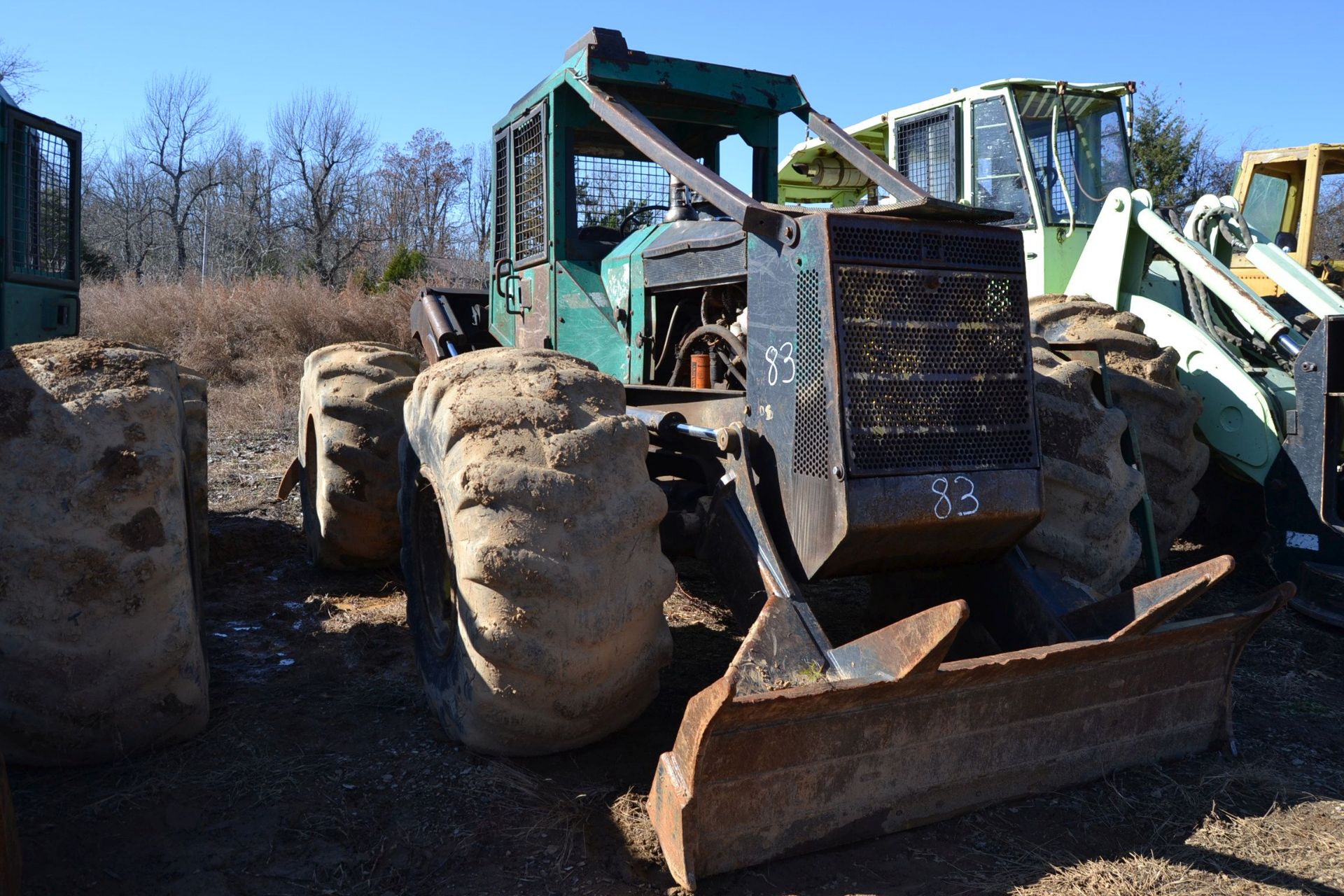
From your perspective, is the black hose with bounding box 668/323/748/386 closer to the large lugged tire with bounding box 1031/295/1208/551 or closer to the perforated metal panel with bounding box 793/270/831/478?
the perforated metal panel with bounding box 793/270/831/478

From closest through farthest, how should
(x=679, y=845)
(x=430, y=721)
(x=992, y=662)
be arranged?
(x=679, y=845) → (x=992, y=662) → (x=430, y=721)

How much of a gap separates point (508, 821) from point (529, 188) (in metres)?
3.13

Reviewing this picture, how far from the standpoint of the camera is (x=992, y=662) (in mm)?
3127

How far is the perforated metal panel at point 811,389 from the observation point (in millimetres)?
3418

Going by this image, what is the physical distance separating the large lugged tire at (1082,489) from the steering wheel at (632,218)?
2118 mm

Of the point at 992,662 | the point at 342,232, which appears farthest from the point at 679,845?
the point at 342,232

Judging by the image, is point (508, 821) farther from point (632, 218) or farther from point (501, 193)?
point (501, 193)

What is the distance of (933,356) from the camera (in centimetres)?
353

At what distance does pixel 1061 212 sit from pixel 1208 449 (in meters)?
2.26

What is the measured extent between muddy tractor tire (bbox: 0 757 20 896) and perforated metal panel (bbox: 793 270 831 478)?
2.32 m

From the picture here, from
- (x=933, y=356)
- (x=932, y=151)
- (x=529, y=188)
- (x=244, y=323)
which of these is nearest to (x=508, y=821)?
(x=933, y=356)

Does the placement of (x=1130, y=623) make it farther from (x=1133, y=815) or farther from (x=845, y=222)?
(x=845, y=222)

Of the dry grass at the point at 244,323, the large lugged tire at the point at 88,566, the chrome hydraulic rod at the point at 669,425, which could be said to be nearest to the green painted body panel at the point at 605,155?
the chrome hydraulic rod at the point at 669,425

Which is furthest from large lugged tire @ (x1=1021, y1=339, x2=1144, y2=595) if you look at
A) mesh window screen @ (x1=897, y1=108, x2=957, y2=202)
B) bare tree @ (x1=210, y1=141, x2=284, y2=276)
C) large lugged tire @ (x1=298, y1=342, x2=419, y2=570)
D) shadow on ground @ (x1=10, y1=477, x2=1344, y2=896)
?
bare tree @ (x1=210, y1=141, x2=284, y2=276)
